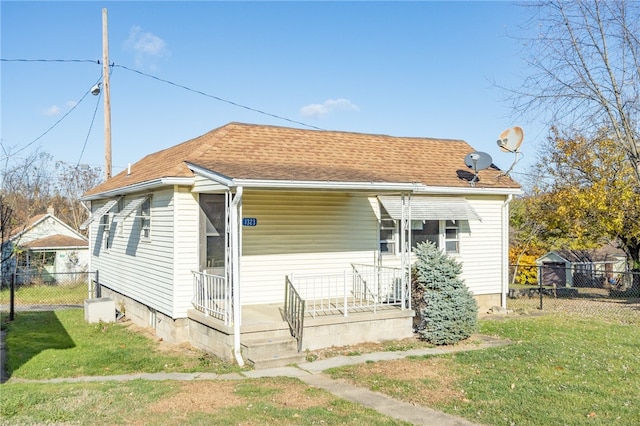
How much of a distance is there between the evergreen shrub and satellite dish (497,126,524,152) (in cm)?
499

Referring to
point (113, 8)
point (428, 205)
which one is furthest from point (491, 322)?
point (113, 8)

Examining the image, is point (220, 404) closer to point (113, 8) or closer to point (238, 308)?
point (238, 308)

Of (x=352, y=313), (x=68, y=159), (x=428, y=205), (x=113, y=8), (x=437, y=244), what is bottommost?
(x=352, y=313)

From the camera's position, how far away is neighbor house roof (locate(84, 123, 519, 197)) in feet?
33.1

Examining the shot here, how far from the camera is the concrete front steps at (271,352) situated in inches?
333

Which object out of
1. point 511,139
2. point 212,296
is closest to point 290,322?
point 212,296

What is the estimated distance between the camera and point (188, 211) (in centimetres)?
1045

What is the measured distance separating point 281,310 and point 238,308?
195cm

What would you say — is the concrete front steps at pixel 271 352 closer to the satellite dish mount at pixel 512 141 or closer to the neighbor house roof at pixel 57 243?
the satellite dish mount at pixel 512 141

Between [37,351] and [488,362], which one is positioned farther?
[37,351]

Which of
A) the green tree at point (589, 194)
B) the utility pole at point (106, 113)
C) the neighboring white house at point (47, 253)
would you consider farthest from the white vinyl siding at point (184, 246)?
the neighboring white house at point (47, 253)

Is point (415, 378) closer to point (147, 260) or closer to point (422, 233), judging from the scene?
point (422, 233)

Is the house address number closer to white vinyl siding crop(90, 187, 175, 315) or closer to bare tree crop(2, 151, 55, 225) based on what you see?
white vinyl siding crop(90, 187, 175, 315)

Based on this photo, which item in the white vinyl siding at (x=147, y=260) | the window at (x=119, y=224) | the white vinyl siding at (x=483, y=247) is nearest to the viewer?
the white vinyl siding at (x=147, y=260)
